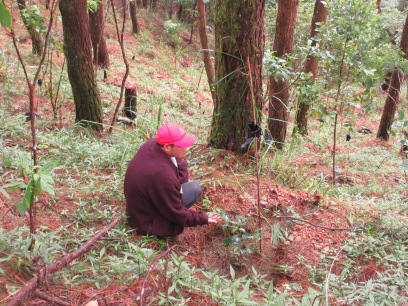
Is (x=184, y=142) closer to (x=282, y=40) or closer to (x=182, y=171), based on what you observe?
(x=182, y=171)

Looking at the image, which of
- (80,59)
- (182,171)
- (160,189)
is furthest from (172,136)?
(80,59)

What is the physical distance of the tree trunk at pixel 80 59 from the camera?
14.6ft

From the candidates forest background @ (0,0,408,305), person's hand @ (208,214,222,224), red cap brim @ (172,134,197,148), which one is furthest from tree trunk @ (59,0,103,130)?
person's hand @ (208,214,222,224)

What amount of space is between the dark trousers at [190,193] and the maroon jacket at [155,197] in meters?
0.29

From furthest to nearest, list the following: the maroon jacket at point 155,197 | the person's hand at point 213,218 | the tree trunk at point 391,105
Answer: the tree trunk at point 391,105
the person's hand at point 213,218
the maroon jacket at point 155,197

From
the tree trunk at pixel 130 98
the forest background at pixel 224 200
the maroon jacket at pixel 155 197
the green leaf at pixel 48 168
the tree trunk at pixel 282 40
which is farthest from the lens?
the tree trunk at pixel 130 98

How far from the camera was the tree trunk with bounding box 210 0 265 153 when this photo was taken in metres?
3.25

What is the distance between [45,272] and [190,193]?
1.52 metres

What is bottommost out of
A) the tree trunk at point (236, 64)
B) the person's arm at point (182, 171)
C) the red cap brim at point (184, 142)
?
the person's arm at point (182, 171)

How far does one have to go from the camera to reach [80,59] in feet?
15.1

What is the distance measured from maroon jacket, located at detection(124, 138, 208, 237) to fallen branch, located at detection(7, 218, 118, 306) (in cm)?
39

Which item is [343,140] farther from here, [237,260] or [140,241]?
[140,241]

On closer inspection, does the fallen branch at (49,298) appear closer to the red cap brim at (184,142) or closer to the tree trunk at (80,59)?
the red cap brim at (184,142)

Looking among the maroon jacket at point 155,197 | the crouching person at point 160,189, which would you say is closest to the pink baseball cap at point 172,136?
the crouching person at point 160,189
